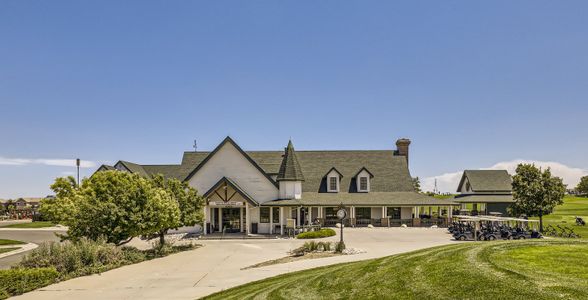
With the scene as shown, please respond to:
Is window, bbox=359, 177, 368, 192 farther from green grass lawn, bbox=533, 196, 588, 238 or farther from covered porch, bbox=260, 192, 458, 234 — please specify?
green grass lawn, bbox=533, 196, 588, 238

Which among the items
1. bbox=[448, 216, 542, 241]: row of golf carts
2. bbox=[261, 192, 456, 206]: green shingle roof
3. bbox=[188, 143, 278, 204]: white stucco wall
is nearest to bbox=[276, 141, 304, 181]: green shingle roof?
bbox=[188, 143, 278, 204]: white stucco wall

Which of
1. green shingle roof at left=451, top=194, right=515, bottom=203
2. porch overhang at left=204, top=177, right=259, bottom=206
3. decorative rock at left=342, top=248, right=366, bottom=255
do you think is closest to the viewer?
decorative rock at left=342, top=248, right=366, bottom=255

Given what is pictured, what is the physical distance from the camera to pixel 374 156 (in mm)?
45906

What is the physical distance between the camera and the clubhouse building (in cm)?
3497

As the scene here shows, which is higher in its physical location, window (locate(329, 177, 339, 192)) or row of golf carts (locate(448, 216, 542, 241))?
window (locate(329, 177, 339, 192))

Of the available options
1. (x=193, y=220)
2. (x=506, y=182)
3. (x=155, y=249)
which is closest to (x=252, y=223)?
(x=193, y=220)

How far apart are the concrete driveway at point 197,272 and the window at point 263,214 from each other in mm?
7836

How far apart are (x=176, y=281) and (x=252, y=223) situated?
776 inches

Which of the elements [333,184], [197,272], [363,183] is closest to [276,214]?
[333,184]

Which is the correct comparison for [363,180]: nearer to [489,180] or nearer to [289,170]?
[289,170]

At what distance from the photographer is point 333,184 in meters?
41.8

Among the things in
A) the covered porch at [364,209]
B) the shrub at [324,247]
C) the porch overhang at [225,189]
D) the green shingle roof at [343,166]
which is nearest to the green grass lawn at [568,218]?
the covered porch at [364,209]

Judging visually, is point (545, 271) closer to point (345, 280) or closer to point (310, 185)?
point (345, 280)

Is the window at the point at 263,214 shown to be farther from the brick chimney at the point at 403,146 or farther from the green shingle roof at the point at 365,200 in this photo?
the brick chimney at the point at 403,146
